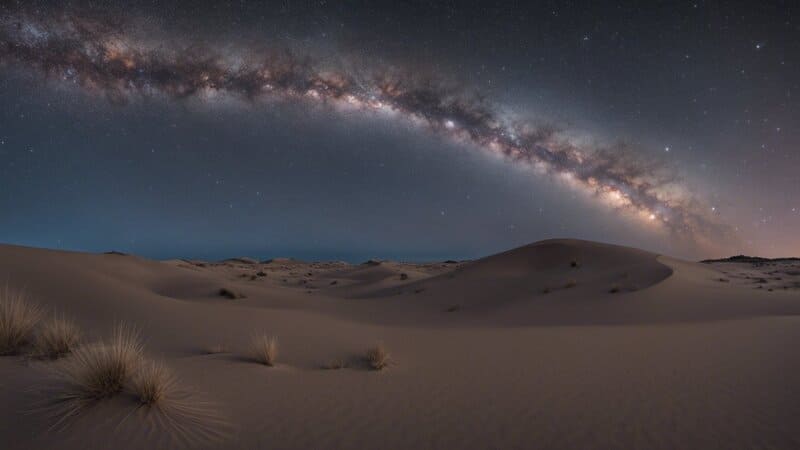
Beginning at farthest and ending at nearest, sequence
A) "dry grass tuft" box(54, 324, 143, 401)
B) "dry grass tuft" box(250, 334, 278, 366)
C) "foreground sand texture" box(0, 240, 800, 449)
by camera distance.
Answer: "dry grass tuft" box(250, 334, 278, 366), "dry grass tuft" box(54, 324, 143, 401), "foreground sand texture" box(0, 240, 800, 449)

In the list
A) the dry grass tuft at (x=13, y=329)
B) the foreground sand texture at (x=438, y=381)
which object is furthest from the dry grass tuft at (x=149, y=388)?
the dry grass tuft at (x=13, y=329)

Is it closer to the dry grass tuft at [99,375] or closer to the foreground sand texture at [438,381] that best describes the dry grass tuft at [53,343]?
the foreground sand texture at [438,381]

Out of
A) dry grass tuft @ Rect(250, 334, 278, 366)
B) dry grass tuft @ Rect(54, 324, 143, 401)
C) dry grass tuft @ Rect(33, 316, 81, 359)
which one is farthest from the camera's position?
dry grass tuft @ Rect(250, 334, 278, 366)

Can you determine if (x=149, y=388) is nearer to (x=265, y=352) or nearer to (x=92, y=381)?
(x=92, y=381)

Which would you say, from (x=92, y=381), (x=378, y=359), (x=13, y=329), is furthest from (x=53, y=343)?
(x=378, y=359)

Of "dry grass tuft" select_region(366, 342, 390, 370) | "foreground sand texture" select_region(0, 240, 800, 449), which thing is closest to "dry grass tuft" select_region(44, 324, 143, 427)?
"foreground sand texture" select_region(0, 240, 800, 449)

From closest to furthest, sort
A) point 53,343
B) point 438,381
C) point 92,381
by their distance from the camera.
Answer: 1. point 92,381
2. point 53,343
3. point 438,381

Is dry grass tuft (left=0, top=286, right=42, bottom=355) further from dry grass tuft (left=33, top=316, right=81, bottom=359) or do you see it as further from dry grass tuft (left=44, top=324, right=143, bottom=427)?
dry grass tuft (left=44, top=324, right=143, bottom=427)

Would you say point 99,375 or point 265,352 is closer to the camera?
point 99,375

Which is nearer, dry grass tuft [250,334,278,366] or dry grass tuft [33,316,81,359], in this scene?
dry grass tuft [33,316,81,359]

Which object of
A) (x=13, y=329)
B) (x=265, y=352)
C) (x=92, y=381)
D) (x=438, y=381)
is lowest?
(x=438, y=381)

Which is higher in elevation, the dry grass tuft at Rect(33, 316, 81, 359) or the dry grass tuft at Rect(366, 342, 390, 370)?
the dry grass tuft at Rect(33, 316, 81, 359)

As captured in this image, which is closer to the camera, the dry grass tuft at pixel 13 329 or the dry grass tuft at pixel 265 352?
the dry grass tuft at pixel 13 329

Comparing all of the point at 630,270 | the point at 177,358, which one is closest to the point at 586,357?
the point at 177,358
